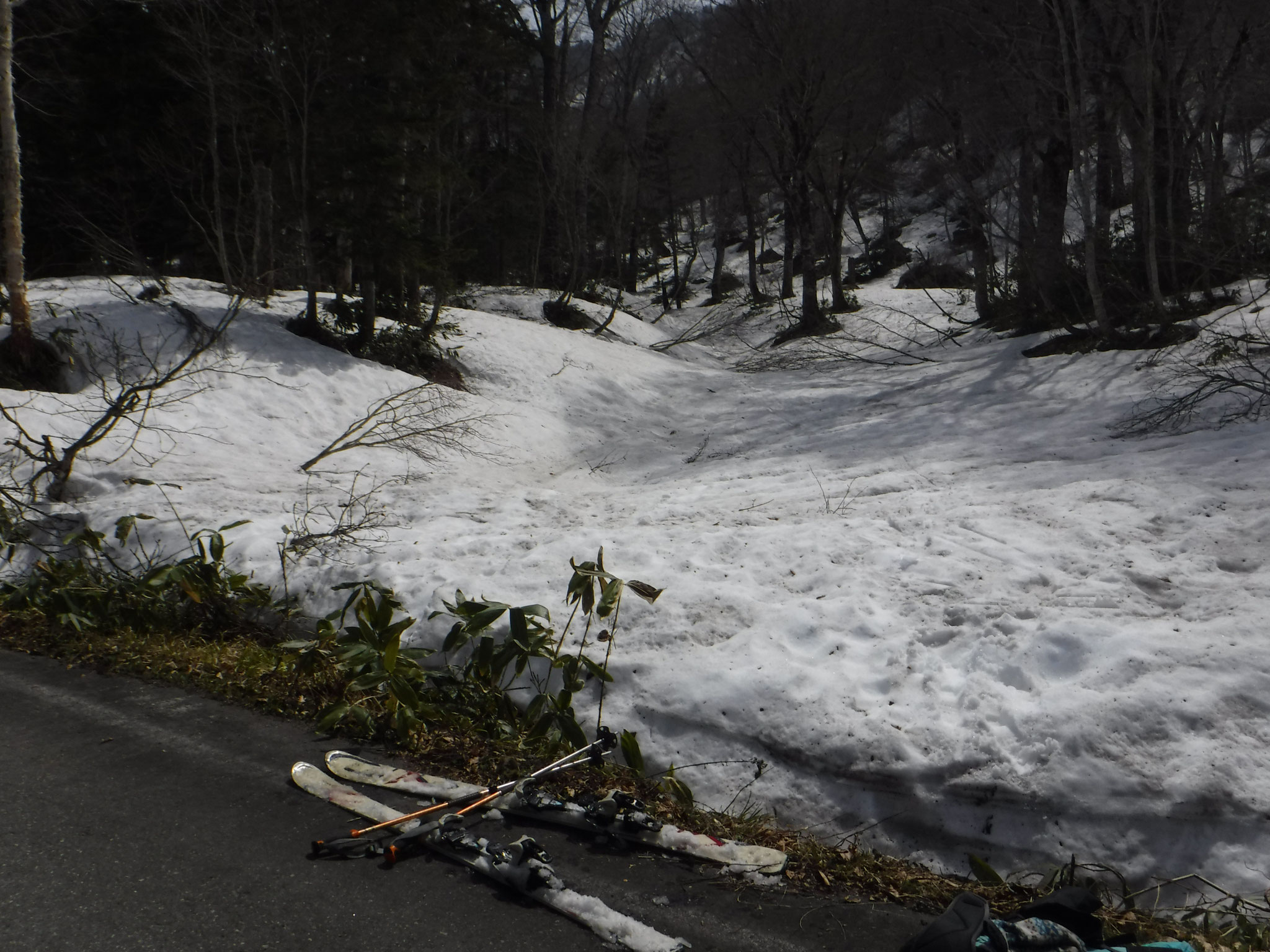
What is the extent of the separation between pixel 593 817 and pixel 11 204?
10.5m

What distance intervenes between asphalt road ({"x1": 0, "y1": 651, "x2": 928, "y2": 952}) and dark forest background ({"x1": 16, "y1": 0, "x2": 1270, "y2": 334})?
23.8 feet

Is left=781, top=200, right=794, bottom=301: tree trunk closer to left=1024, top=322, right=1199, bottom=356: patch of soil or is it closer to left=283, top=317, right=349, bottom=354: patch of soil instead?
left=1024, top=322, right=1199, bottom=356: patch of soil

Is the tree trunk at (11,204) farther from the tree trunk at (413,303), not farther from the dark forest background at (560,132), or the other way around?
the tree trunk at (413,303)

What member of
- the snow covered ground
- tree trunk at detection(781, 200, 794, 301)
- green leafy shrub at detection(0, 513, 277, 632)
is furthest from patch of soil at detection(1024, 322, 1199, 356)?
tree trunk at detection(781, 200, 794, 301)

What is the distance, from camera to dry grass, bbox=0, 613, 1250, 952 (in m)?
2.74

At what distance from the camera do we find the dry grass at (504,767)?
2744mm

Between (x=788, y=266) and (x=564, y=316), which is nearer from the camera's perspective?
(x=564, y=316)

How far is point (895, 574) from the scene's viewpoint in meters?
A: 4.66

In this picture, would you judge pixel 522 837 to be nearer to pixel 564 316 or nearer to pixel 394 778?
pixel 394 778

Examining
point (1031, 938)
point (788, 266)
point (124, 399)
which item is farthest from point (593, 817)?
point (788, 266)

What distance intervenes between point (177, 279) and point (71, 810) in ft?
38.9

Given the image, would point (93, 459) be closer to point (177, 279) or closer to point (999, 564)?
point (177, 279)

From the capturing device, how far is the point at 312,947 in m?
2.46

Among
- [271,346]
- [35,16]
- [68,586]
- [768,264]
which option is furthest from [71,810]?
[768,264]
